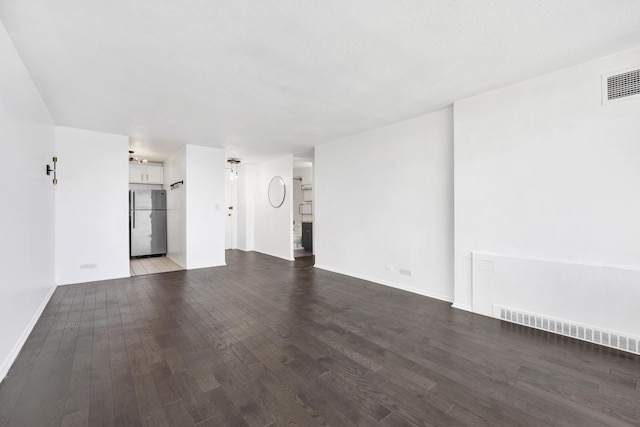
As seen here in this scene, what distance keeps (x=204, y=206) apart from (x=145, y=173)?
2808mm

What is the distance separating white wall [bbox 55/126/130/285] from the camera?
4.30 metres

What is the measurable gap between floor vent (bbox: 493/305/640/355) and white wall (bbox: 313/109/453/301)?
2.40ft

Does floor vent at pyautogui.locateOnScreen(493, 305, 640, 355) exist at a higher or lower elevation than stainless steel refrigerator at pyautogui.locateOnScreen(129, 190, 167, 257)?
lower

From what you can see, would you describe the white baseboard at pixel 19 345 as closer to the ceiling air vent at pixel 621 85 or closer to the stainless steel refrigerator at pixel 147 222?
the stainless steel refrigerator at pixel 147 222

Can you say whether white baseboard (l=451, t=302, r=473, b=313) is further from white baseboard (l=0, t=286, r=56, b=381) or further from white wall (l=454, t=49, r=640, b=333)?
white baseboard (l=0, t=286, r=56, b=381)

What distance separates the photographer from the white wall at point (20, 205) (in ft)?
6.62

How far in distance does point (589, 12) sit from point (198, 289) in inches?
196

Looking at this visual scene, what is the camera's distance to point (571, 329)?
253 cm

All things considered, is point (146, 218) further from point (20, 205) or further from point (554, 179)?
point (554, 179)

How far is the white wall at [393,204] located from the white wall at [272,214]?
115cm

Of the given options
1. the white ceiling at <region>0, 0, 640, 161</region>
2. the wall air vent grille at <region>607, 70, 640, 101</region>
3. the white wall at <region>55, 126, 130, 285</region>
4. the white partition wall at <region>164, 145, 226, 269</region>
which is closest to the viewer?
the white ceiling at <region>0, 0, 640, 161</region>

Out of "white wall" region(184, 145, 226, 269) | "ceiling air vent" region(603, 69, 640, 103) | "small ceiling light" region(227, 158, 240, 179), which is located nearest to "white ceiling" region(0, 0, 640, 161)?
"ceiling air vent" region(603, 69, 640, 103)

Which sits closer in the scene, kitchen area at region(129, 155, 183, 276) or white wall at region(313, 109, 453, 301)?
white wall at region(313, 109, 453, 301)

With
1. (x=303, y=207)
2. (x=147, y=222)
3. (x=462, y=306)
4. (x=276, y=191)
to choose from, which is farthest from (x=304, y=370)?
(x=303, y=207)
